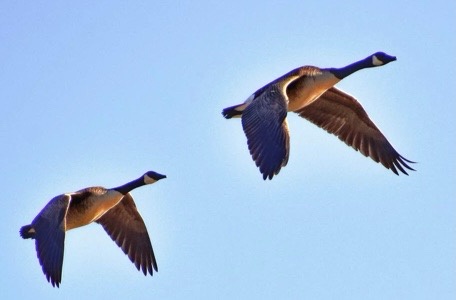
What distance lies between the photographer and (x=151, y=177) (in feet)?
75.2

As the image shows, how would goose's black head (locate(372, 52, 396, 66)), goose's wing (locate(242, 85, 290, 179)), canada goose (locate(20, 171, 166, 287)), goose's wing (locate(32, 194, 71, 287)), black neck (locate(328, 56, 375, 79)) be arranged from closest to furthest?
goose's wing (locate(242, 85, 290, 179)) → goose's wing (locate(32, 194, 71, 287)) → canada goose (locate(20, 171, 166, 287)) → black neck (locate(328, 56, 375, 79)) → goose's black head (locate(372, 52, 396, 66))

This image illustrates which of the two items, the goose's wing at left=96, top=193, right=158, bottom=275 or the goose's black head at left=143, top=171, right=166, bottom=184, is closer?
the goose's black head at left=143, top=171, right=166, bottom=184

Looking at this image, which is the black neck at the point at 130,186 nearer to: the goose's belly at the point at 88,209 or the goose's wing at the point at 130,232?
the goose's belly at the point at 88,209

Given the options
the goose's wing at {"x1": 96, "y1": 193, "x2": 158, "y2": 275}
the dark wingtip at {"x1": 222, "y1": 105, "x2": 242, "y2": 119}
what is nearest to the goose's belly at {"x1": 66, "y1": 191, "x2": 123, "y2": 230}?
the goose's wing at {"x1": 96, "y1": 193, "x2": 158, "y2": 275}

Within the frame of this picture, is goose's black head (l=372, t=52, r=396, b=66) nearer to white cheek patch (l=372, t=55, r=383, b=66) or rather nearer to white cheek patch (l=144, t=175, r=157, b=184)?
white cheek patch (l=372, t=55, r=383, b=66)

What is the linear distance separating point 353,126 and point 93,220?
4926mm

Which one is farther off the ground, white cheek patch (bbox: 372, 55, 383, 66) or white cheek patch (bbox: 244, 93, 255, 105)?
white cheek patch (bbox: 372, 55, 383, 66)

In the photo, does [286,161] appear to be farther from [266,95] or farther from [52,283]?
[52,283]

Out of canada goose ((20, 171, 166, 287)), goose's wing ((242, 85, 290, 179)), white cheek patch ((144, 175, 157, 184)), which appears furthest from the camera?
white cheek patch ((144, 175, 157, 184))

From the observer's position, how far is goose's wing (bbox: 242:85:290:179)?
1955 cm

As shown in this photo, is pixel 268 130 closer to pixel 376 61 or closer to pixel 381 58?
pixel 376 61

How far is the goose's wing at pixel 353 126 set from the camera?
23328 mm

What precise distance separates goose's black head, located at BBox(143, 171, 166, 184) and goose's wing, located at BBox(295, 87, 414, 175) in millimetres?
2741

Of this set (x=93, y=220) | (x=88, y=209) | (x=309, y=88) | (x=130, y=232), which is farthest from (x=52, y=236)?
(x=309, y=88)
